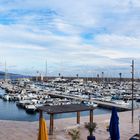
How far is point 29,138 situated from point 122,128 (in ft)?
23.4

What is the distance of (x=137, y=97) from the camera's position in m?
60.2

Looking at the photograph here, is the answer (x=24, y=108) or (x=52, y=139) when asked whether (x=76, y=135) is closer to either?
(x=52, y=139)

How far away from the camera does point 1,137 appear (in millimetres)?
17812

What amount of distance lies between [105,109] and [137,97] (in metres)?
14.7

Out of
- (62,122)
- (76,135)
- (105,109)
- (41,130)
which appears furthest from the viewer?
(105,109)

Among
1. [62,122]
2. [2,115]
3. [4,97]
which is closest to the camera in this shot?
[62,122]

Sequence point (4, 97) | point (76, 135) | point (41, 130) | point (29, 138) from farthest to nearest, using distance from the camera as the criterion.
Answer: point (4, 97) < point (29, 138) < point (76, 135) < point (41, 130)

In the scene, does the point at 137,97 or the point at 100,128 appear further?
the point at 137,97

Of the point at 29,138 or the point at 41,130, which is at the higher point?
the point at 41,130

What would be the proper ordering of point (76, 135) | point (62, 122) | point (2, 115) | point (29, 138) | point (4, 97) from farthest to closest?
point (4, 97) → point (2, 115) → point (62, 122) → point (29, 138) → point (76, 135)

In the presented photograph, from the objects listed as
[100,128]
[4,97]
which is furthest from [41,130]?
[4,97]

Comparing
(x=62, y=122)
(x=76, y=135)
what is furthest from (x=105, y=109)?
(x=76, y=135)

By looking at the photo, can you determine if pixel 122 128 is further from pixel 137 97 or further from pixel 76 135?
pixel 137 97

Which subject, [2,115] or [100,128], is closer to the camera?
[100,128]
